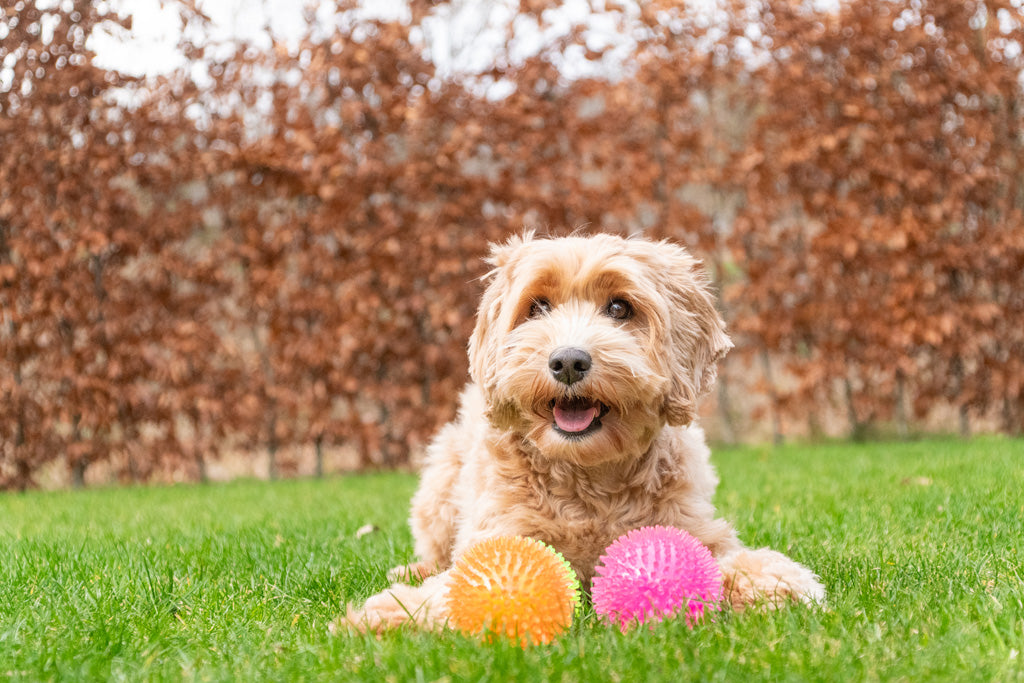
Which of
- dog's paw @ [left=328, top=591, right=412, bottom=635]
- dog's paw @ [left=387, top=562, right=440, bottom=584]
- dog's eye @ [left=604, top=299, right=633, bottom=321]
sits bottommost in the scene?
dog's paw @ [left=387, top=562, right=440, bottom=584]

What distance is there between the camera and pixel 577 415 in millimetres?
2562

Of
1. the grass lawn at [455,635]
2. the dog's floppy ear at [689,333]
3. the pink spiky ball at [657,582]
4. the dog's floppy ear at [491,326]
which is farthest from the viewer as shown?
the dog's floppy ear at [491,326]

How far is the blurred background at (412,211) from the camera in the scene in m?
7.56

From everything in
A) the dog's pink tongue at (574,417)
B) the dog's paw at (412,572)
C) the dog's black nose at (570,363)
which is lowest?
the dog's paw at (412,572)

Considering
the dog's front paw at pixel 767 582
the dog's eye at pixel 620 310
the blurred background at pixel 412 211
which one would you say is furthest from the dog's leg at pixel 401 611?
the blurred background at pixel 412 211

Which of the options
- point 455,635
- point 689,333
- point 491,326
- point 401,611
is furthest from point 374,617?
point 689,333

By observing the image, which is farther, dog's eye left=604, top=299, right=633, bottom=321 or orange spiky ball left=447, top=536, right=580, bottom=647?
dog's eye left=604, top=299, right=633, bottom=321

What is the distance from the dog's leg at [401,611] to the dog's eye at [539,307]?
0.86 m

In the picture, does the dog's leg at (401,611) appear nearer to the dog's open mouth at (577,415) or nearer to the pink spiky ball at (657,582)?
the pink spiky ball at (657,582)

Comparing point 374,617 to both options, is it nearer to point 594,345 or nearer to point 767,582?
point 594,345

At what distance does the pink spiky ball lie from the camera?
7.20 feet

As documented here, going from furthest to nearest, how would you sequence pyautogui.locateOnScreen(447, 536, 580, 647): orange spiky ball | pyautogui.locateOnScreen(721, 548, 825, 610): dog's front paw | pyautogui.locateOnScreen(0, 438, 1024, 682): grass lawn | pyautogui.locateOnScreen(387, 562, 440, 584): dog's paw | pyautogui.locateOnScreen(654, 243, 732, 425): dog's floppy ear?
pyautogui.locateOnScreen(387, 562, 440, 584): dog's paw → pyautogui.locateOnScreen(654, 243, 732, 425): dog's floppy ear → pyautogui.locateOnScreen(721, 548, 825, 610): dog's front paw → pyautogui.locateOnScreen(447, 536, 580, 647): orange spiky ball → pyautogui.locateOnScreen(0, 438, 1024, 682): grass lawn

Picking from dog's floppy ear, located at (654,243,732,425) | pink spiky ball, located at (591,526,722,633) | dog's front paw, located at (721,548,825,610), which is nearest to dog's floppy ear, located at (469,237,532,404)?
dog's floppy ear, located at (654,243,732,425)

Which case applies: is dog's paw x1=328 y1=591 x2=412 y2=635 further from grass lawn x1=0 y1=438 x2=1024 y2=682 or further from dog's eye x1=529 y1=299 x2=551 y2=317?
dog's eye x1=529 y1=299 x2=551 y2=317
